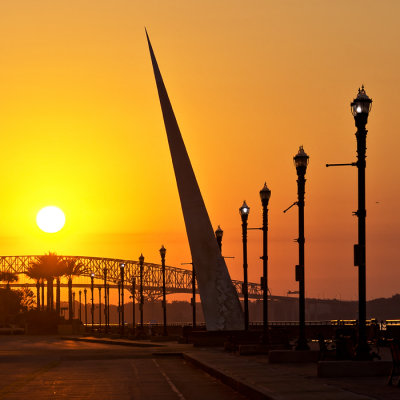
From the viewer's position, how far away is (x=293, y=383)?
20.6 meters

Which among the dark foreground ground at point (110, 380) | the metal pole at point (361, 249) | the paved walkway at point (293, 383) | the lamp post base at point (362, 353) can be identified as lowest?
the dark foreground ground at point (110, 380)

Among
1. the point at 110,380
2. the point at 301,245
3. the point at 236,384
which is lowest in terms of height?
the point at 110,380

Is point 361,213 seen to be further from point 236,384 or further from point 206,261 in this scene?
point 206,261

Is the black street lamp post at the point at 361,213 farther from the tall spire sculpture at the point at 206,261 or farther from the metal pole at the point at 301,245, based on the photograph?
the tall spire sculpture at the point at 206,261

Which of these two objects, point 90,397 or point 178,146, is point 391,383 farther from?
point 178,146

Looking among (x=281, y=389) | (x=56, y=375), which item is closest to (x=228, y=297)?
(x=56, y=375)

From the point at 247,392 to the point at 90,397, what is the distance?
3.37 metres

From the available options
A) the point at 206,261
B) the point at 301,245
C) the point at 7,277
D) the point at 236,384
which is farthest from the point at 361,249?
the point at 7,277

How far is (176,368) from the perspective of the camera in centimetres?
3250

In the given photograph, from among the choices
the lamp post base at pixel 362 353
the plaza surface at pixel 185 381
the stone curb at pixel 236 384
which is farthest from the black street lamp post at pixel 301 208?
the lamp post base at pixel 362 353

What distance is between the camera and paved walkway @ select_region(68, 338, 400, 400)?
1748 cm

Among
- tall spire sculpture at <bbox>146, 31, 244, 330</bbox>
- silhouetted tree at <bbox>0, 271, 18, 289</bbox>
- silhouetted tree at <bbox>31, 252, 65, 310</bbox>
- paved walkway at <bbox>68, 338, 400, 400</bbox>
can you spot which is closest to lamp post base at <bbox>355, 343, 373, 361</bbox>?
paved walkway at <bbox>68, 338, 400, 400</bbox>

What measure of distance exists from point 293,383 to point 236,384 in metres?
1.85

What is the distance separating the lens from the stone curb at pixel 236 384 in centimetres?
1864
